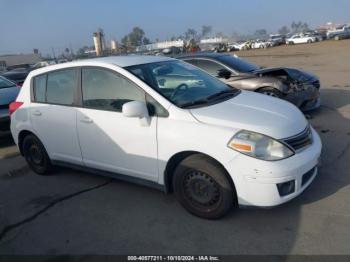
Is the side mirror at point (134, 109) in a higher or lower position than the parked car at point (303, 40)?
higher

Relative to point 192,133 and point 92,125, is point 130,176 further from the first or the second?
point 192,133

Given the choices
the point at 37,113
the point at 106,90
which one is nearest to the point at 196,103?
the point at 106,90

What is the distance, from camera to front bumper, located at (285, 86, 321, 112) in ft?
Answer: 24.3

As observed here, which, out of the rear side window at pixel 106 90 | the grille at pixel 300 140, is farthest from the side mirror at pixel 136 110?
the grille at pixel 300 140

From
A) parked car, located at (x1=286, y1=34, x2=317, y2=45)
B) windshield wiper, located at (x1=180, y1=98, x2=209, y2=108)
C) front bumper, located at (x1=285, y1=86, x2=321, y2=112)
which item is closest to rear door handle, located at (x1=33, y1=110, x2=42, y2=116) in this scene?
windshield wiper, located at (x1=180, y1=98, x2=209, y2=108)

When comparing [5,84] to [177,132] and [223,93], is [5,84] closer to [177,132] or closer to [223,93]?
[223,93]

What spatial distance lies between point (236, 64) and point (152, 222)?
5651 mm

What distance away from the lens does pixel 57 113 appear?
186 inches

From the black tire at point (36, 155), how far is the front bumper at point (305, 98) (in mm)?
4987

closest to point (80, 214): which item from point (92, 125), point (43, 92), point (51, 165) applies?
point (92, 125)

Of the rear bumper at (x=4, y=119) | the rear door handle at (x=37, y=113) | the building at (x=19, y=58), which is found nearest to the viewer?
the rear door handle at (x=37, y=113)

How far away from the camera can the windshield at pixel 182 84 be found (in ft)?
12.9

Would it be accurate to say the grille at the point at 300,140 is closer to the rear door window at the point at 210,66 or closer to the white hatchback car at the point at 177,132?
the white hatchback car at the point at 177,132

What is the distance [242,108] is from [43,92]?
293cm
